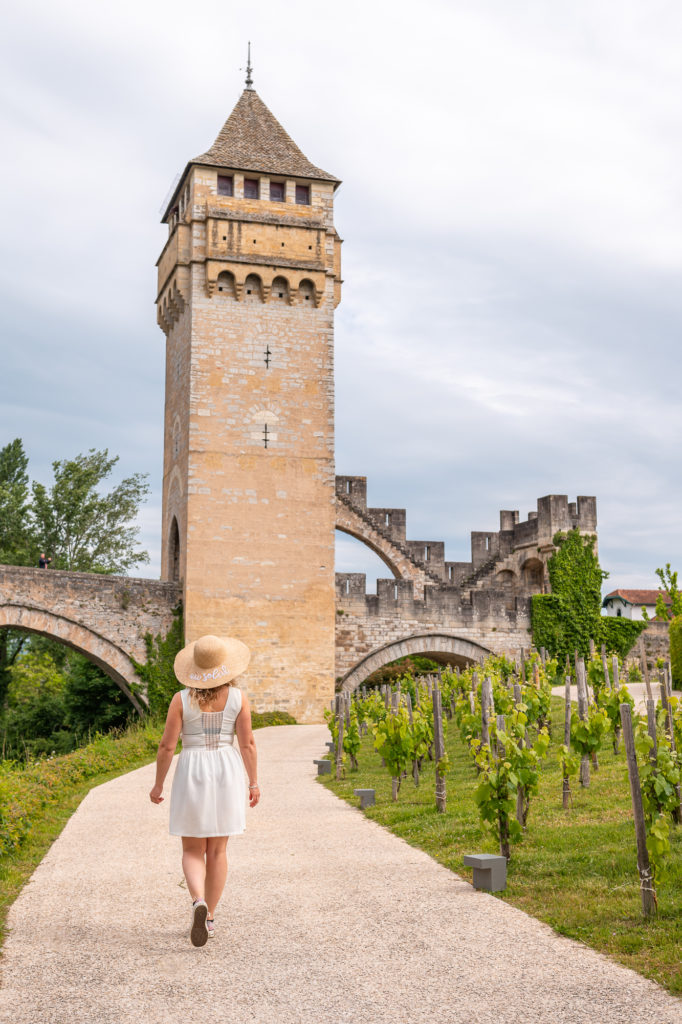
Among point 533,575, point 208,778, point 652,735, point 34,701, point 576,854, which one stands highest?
point 533,575

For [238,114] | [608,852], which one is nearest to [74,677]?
[238,114]

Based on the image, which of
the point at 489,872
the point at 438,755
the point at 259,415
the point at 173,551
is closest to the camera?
the point at 489,872

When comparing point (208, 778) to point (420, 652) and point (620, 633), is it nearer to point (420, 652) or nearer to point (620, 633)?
point (420, 652)

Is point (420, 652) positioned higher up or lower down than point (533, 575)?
lower down

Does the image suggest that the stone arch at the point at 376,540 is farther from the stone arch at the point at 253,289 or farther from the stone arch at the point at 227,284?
the stone arch at the point at 227,284

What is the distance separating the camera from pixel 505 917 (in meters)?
4.98

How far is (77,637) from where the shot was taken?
65.8ft

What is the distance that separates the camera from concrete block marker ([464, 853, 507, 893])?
5512 millimetres

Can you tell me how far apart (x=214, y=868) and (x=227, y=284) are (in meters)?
18.4

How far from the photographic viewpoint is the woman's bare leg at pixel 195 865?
4629mm

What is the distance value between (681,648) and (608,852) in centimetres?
969

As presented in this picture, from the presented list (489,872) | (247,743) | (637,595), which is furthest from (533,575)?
(247,743)

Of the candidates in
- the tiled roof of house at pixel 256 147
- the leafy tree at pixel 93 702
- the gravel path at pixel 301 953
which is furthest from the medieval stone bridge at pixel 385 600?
the gravel path at pixel 301 953

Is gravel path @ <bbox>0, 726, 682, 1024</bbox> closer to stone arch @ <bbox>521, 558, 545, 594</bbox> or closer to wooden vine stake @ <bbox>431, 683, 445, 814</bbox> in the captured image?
wooden vine stake @ <bbox>431, 683, 445, 814</bbox>
